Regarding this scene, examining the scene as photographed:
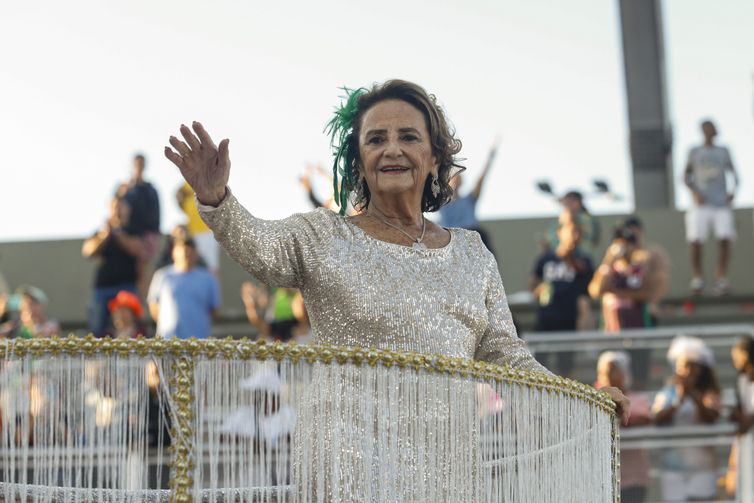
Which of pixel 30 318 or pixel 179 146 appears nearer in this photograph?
pixel 179 146

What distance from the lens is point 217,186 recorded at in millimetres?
3117

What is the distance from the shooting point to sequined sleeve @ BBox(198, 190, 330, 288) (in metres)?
3.15

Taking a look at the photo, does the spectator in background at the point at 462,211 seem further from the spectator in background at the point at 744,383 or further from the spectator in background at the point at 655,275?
the spectator in background at the point at 744,383

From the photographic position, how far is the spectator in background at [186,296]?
992cm

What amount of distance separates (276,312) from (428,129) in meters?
7.48

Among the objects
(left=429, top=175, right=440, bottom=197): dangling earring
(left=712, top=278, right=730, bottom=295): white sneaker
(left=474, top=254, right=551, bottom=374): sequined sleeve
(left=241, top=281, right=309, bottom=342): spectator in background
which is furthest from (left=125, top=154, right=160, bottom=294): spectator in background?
(left=474, top=254, right=551, bottom=374): sequined sleeve

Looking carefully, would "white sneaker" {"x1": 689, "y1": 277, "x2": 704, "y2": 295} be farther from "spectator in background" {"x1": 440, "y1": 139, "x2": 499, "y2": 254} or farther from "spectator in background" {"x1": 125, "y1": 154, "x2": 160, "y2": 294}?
"spectator in background" {"x1": 125, "y1": 154, "x2": 160, "y2": 294}

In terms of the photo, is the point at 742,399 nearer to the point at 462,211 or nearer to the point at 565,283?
the point at 565,283

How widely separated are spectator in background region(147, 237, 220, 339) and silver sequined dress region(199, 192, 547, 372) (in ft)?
21.1

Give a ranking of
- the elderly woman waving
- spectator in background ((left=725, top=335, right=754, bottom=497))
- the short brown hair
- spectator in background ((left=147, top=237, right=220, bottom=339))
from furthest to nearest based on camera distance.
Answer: spectator in background ((left=147, top=237, right=220, bottom=339)) → spectator in background ((left=725, top=335, right=754, bottom=497)) → the short brown hair → the elderly woman waving

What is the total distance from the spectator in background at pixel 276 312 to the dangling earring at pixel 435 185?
6154 millimetres

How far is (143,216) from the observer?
1088 centimetres

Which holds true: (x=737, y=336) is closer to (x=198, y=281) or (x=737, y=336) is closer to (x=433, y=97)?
(x=198, y=281)

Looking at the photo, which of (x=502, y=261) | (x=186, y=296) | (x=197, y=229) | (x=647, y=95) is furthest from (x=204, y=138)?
(x=647, y=95)
